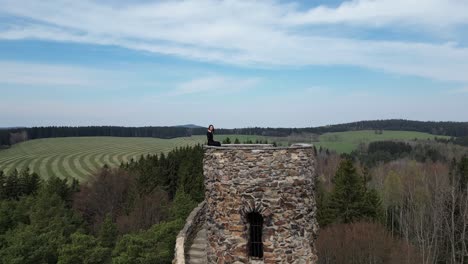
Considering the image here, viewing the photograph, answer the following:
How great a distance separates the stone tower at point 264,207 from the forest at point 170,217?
51.1 feet

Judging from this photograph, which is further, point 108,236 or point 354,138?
point 354,138

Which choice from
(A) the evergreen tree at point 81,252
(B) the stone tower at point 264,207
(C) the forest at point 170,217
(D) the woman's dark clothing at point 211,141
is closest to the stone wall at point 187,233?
(B) the stone tower at point 264,207

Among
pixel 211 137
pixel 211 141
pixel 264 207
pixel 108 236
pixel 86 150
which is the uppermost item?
pixel 211 137

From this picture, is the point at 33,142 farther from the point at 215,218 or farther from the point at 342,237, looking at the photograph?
the point at 215,218

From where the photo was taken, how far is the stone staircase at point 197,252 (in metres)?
12.3

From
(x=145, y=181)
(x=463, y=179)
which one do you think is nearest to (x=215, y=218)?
(x=145, y=181)

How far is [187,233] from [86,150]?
345ft

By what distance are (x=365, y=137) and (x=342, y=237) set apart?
104 m

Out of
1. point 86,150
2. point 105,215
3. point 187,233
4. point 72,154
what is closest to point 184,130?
point 86,150

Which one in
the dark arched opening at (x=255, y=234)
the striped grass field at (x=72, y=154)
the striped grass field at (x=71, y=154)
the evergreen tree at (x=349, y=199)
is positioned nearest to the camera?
the dark arched opening at (x=255, y=234)

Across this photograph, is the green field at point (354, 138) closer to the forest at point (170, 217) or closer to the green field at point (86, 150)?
the green field at point (86, 150)

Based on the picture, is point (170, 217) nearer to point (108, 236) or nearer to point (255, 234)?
point (108, 236)

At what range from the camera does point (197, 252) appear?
13.1 meters

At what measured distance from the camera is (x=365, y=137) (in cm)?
13075
